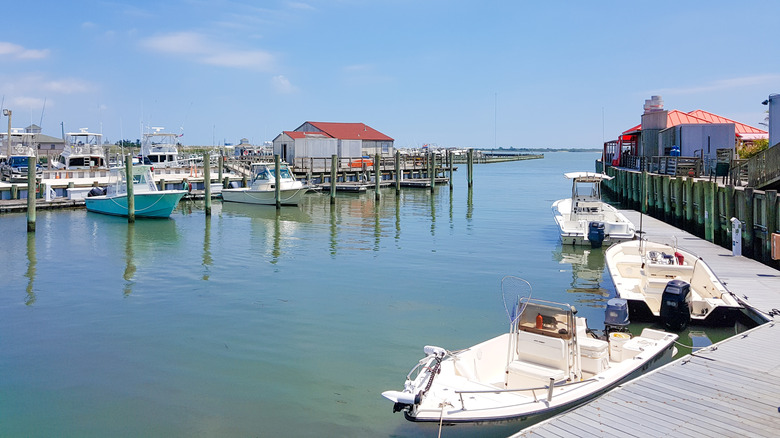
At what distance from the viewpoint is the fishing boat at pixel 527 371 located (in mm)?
7254

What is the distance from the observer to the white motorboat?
1916 inches

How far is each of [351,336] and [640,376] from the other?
227 inches

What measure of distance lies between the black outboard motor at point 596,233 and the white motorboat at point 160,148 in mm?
35952

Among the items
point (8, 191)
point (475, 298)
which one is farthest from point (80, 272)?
point (8, 191)

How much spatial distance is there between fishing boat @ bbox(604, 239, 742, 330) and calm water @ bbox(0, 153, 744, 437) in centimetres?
109

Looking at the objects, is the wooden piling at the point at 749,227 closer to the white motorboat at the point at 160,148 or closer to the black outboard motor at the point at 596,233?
the black outboard motor at the point at 596,233

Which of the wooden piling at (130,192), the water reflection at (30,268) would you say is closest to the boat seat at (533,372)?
the water reflection at (30,268)

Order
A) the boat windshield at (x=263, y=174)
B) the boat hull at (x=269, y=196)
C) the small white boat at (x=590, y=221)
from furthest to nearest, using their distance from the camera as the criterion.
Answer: the boat windshield at (x=263, y=174)
the boat hull at (x=269, y=196)
the small white boat at (x=590, y=221)

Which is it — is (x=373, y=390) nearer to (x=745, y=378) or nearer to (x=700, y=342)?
(x=745, y=378)

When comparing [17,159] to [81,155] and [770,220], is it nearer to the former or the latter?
[81,155]

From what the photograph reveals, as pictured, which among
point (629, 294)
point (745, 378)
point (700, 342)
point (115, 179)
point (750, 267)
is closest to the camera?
point (745, 378)

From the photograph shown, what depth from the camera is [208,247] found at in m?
23.8

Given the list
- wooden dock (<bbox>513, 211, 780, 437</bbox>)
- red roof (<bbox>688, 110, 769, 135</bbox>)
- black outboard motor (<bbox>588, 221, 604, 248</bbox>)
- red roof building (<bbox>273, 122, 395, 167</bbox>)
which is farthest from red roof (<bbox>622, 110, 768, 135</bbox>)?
wooden dock (<bbox>513, 211, 780, 437</bbox>)

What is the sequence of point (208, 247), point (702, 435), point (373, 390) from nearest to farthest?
point (702, 435) < point (373, 390) < point (208, 247)
